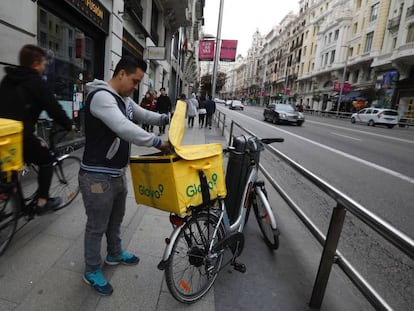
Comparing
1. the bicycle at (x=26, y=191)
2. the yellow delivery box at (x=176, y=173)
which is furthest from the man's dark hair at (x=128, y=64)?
the bicycle at (x=26, y=191)

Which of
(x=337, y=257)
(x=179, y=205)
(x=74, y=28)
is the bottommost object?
(x=337, y=257)

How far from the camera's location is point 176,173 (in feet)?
5.57

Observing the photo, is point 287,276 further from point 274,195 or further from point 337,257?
point 274,195

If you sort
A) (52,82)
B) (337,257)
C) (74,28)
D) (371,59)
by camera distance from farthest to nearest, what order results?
(371,59)
(74,28)
(52,82)
(337,257)

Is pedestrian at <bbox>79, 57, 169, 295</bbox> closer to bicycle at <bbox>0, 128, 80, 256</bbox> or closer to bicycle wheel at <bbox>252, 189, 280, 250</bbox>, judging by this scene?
bicycle at <bbox>0, 128, 80, 256</bbox>

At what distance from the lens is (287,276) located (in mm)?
2666

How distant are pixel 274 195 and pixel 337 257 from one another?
9.56ft

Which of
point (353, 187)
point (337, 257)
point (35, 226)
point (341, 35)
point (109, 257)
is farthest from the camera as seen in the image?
point (341, 35)

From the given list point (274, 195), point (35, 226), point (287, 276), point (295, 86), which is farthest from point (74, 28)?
point (295, 86)

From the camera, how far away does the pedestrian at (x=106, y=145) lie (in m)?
1.78

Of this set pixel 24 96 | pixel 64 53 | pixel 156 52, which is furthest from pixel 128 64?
pixel 156 52

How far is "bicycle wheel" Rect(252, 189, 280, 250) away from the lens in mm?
3000

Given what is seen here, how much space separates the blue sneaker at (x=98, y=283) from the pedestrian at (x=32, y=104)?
1224 millimetres

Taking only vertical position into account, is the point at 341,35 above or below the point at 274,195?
above
